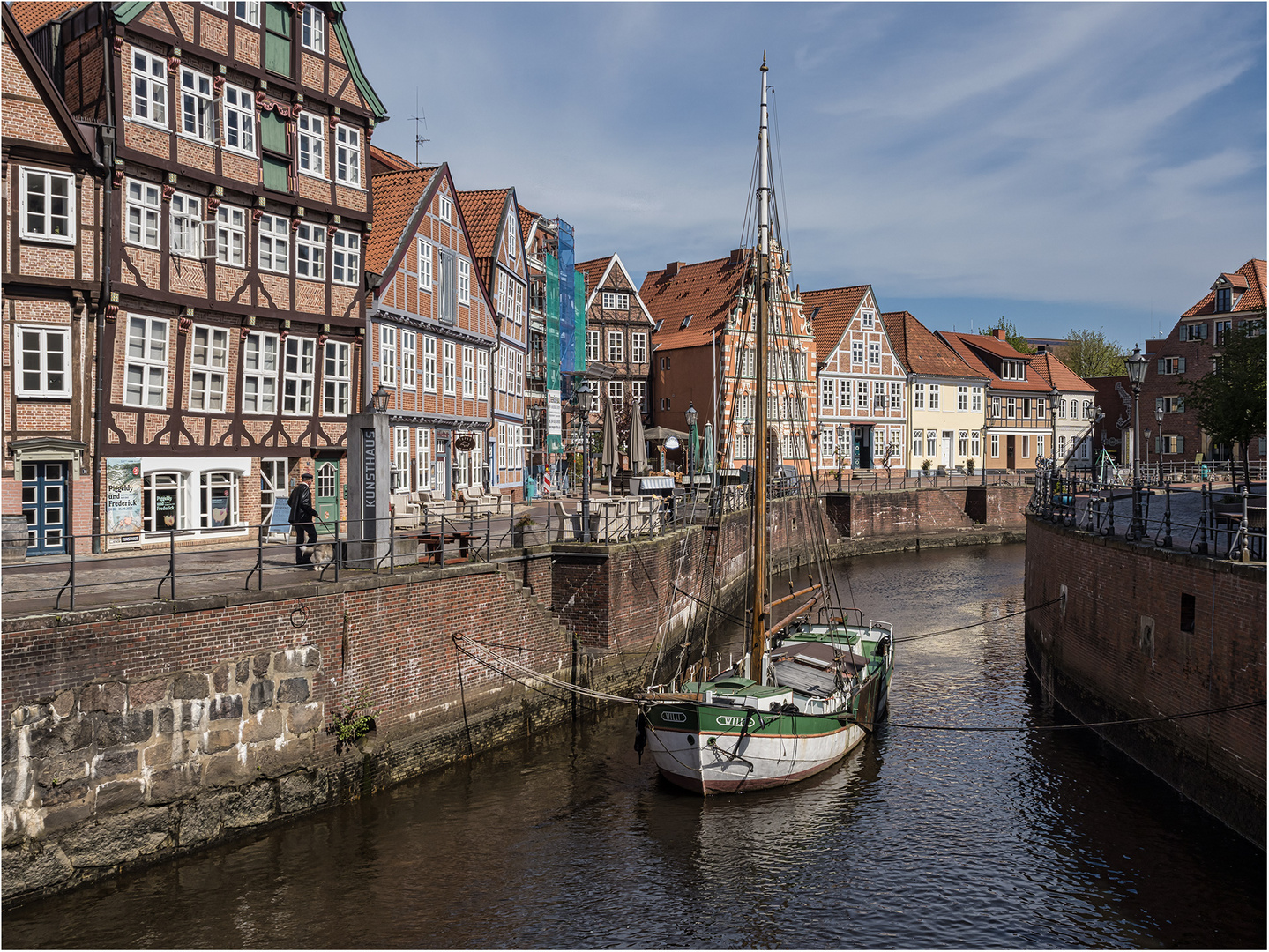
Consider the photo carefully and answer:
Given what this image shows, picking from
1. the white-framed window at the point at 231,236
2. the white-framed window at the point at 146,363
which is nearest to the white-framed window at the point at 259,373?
the white-framed window at the point at 231,236

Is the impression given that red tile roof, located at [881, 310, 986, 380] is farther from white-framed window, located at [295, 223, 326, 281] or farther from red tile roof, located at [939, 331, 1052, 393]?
white-framed window, located at [295, 223, 326, 281]

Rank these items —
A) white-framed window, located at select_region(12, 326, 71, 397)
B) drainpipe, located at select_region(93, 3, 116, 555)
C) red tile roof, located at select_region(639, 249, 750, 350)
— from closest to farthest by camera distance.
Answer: white-framed window, located at select_region(12, 326, 71, 397) → drainpipe, located at select_region(93, 3, 116, 555) → red tile roof, located at select_region(639, 249, 750, 350)

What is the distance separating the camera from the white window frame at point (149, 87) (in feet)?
73.9

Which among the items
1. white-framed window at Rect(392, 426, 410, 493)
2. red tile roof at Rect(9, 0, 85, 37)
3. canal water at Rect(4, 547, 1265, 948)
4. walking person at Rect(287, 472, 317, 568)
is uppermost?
red tile roof at Rect(9, 0, 85, 37)

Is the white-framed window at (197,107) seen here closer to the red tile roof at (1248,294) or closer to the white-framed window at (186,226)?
the white-framed window at (186,226)

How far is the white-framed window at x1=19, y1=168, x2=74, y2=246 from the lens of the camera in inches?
814

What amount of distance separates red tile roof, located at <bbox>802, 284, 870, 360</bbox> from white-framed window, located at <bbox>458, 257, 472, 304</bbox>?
32877mm

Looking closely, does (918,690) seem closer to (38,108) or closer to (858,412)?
(38,108)

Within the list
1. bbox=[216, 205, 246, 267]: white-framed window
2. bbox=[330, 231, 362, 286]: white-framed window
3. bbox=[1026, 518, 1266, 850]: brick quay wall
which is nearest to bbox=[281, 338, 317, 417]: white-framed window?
bbox=[330, 231, 362, 286]: white-framed window

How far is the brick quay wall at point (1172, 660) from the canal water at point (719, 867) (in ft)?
2.25

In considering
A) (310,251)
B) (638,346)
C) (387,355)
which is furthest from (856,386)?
(310,251)

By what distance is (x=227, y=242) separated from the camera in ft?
81.0

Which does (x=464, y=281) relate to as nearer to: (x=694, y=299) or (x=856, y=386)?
(x=694, y=299)

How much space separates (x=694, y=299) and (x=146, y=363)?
45713 millimetres
